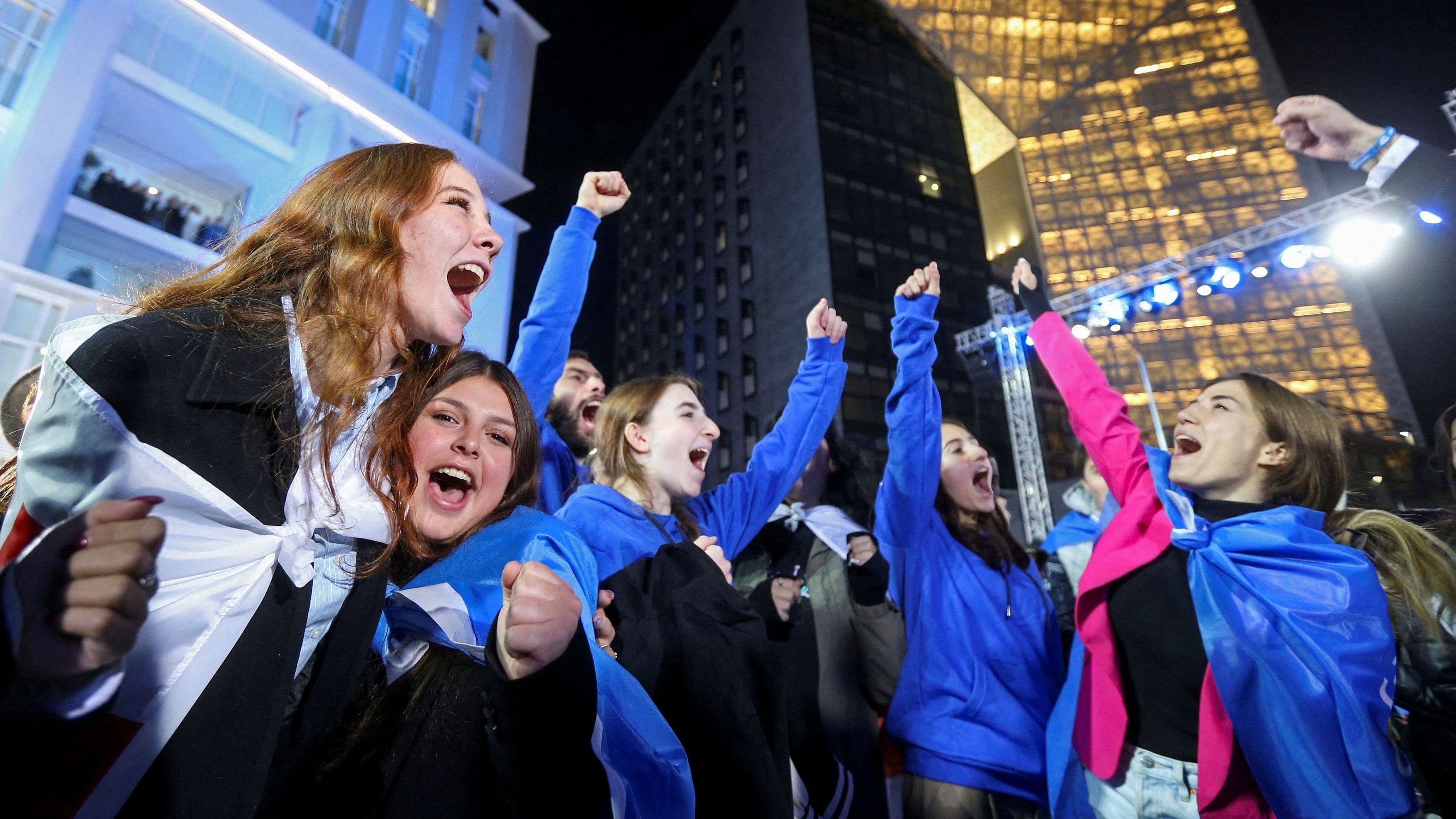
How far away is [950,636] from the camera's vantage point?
262cm

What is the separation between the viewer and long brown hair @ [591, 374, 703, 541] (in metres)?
2.67

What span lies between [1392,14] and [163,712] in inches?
408

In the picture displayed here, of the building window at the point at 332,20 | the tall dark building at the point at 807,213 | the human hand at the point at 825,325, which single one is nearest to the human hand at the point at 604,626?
the human hand at the point at 825,325

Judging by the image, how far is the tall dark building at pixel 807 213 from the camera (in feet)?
89.0

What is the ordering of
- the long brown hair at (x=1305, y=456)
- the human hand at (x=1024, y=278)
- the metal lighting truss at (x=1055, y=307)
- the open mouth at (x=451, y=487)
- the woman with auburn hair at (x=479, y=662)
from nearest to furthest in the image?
the woman with auburn hair at (x=479, y=662) < the open mouth at (x=451, y=487) < the long brown hair at (x=1305, y=456) < the human hand at (x=1024, y=278) < the metal lighting truss at (x=1055, y=307)

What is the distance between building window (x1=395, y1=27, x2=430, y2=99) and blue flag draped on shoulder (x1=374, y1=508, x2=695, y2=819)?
1026 centimetres

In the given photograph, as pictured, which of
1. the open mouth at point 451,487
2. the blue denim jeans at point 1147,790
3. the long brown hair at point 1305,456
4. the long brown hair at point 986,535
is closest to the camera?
the open mouth at point 451,487

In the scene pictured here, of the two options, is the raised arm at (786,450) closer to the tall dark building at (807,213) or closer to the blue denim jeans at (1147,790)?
the blue denim jeans at (1147,790)

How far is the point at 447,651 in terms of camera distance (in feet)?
4.43

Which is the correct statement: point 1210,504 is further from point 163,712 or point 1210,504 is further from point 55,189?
point 55,189

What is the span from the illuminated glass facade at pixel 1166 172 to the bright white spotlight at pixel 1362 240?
567 inches

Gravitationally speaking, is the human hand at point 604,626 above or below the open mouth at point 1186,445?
below

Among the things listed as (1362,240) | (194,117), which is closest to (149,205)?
(194,117)

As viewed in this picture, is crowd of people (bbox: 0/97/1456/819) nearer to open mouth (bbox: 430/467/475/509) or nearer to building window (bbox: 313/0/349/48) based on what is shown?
open mouth (bbox: 430/467/475/509)
